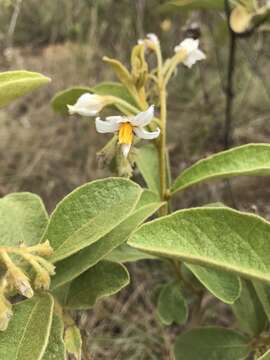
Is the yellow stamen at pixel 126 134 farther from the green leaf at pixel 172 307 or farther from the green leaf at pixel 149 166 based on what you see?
the green leaf at pixel 172 307

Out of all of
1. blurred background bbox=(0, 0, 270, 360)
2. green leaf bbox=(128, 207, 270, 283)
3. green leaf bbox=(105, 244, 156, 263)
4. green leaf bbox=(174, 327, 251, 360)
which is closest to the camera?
green leaf bbox=(128, 207, 270, 283)

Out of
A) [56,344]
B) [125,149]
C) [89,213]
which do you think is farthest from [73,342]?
[125,149]

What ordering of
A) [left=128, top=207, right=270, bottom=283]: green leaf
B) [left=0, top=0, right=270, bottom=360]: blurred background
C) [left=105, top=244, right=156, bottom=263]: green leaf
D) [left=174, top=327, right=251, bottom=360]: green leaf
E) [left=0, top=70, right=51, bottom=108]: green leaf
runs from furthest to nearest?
[left=0, top=0, right=270, bottom=360]: blurred background → [left=174, top=327, right=251, bottom=360]: green leaf → [left=105, top=244, right=156, bottom=263]: green leaf → [left=0, top=70, right=51, bottom=108]: green leaf → [left=128, top=207, right=270, bottom=283]: green leaf

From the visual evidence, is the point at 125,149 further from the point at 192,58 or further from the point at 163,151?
the point at 192,58

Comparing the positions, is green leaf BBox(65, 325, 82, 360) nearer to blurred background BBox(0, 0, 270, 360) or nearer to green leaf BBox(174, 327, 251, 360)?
green leaf BBox(174, 327, 251, 360)

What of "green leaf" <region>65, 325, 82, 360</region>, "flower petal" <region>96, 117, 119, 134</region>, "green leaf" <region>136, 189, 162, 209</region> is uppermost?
"flower petal" <region>96, 117, 119, 134</region>

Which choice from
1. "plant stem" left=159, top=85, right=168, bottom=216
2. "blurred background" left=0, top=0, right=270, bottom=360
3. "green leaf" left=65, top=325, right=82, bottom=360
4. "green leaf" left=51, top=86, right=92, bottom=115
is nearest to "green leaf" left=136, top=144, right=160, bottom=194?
"plant stem" left=159, top=85, right=168, bottom=216

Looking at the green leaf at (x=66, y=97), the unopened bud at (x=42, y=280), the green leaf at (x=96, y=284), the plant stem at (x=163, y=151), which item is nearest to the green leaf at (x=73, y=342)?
the green leaf at (x=96, y=284)
